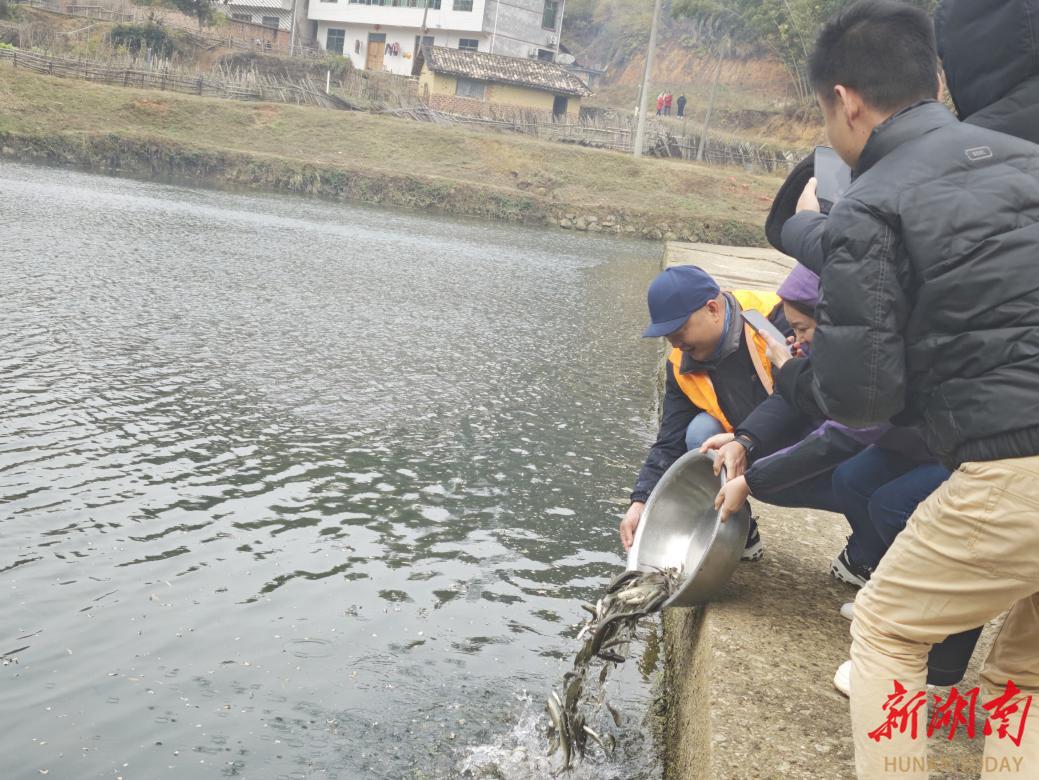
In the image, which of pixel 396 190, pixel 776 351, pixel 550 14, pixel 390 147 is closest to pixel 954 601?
pixel 776 351

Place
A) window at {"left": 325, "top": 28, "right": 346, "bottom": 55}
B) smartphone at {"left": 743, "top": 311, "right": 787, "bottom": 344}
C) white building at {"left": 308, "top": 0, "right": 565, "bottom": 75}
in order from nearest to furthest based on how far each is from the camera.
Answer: smartphone at {"left": 743, "top": 311, "right": 787, "bottom": 344} < white building at {"left": 308, "top": 0, "right": 565, "bottom": 75} < window at {"left": 325, "top": 28, "right": 346, "bottom": 55}

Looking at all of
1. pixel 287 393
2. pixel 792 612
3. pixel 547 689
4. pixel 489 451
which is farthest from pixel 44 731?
pixel 287 393

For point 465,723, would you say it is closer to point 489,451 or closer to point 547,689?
point 547,689

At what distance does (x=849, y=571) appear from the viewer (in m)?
4.32

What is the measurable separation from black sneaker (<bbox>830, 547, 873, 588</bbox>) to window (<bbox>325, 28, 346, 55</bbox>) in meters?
65.4

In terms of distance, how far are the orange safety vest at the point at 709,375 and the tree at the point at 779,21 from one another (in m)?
43.0

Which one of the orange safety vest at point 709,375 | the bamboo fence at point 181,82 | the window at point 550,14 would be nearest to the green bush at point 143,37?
the bamboo fence at point 181,82

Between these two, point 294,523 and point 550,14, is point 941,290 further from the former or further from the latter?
point 550,14

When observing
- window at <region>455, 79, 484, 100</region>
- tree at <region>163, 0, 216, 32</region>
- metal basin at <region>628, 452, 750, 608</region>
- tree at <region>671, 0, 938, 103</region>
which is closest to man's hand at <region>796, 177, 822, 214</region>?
metal basin at <region>628, 452, 750, 608</region>

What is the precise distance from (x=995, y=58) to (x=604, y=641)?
2.39 m

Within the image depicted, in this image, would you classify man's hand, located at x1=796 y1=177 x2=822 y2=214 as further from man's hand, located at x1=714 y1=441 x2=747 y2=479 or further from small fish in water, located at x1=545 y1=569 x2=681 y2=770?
small fish in water, located at x1=545 y1=569 x2=681 y2=770

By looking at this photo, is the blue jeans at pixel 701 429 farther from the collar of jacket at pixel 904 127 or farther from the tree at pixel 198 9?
the tree at pixel 198 9

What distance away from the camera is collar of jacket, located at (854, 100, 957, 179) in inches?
102

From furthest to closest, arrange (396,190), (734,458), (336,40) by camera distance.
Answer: (336,40)
(396,190)
(734,458)
